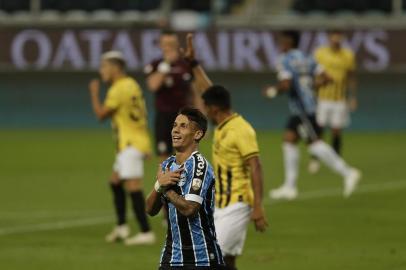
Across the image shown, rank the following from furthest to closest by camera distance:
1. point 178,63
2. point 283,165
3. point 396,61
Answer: point 396,61
point 283,165
point 178,63

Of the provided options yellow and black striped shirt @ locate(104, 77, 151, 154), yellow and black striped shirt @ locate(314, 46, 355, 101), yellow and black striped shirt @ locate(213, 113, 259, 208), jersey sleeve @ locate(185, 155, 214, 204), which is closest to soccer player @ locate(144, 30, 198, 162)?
yellow and black striped shirt @ locate(104, 77, 151, 154)

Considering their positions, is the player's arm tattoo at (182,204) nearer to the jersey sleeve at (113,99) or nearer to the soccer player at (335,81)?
the jersey sleeve at (113,99)

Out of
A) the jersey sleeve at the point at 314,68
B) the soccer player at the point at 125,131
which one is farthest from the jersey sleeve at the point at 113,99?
the jersey sleeve at the point at 314,68

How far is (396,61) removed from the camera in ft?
87.6

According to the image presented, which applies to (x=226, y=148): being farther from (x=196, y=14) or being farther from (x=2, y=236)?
(x=196, y=14)

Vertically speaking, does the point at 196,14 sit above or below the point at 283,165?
above

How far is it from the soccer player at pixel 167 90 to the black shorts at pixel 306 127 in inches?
105

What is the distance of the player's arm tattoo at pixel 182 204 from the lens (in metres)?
8.52

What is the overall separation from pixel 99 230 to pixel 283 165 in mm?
7425

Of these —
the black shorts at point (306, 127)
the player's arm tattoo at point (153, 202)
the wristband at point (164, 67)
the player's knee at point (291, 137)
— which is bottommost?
the player's knee at point (291, 137)

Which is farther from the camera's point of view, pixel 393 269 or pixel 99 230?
pixel 99 230

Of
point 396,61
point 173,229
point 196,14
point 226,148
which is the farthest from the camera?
point 196,14

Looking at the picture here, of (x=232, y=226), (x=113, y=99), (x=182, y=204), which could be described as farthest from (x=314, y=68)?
(x=182, y=204)

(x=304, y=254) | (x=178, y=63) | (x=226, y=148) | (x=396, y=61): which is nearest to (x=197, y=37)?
(x=396, y=61)
